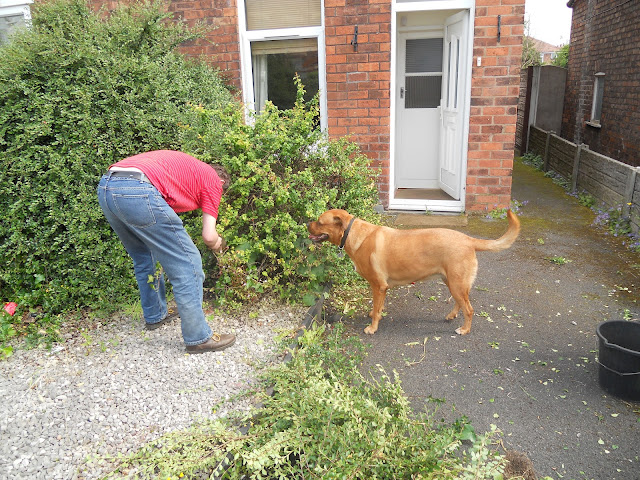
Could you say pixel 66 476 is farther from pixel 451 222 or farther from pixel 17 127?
pixel 451 222

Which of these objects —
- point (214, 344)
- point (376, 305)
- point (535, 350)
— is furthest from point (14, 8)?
point (535, 350)

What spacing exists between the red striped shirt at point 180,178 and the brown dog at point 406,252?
45.2 inches

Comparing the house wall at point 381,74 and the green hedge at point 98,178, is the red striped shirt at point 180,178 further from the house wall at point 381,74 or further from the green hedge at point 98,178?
the house wall at point 381,74

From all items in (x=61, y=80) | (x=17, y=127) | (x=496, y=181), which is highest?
(x=61, y=80)

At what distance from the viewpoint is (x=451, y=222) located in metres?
7.25

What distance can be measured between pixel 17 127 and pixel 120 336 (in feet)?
6.80

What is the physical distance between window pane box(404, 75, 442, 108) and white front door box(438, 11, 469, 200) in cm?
24

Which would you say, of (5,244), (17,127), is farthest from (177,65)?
(5,244)

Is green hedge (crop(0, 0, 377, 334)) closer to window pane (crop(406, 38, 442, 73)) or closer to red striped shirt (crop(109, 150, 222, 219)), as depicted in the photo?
red striped shirt (crop(109, 150, 222, 219))

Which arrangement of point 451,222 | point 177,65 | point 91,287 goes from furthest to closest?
point 451,222, point 177,65, point 91,287

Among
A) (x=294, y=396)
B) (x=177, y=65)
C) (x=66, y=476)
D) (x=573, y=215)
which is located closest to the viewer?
(x=66, y=476)

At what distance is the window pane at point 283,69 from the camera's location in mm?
7777

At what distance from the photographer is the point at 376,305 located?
172 inches

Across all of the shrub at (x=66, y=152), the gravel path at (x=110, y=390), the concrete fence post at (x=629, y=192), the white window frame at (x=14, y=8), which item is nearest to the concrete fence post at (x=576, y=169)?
the concrete fence post at (x=629, y=192)
